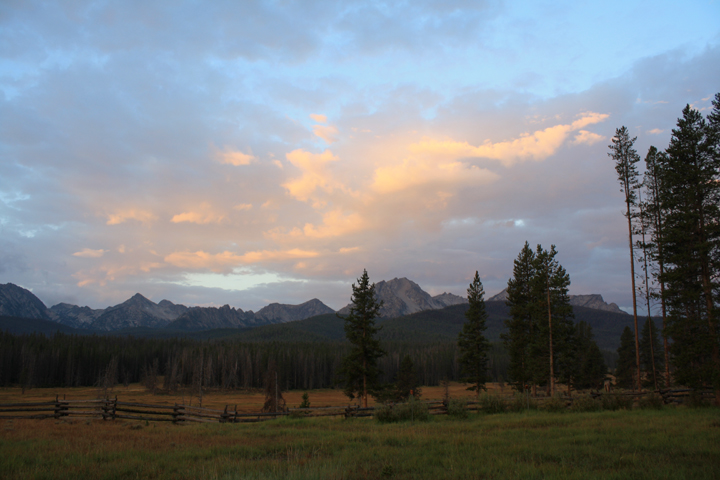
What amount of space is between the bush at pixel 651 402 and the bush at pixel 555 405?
13.7 ft

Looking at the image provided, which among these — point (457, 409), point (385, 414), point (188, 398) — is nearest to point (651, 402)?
point (457, 409)

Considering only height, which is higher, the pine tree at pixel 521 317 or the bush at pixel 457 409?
the pine tree at pixel 521 317

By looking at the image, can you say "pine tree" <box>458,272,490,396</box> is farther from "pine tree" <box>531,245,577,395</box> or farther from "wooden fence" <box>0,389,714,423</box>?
"wooden fence" <box>0,389,714,423</box>

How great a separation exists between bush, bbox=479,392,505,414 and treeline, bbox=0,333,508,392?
76277 millimetres

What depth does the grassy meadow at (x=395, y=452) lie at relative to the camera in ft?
29.3

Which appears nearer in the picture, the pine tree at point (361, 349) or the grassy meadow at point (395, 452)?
the grassy meadow at point (395, 452)

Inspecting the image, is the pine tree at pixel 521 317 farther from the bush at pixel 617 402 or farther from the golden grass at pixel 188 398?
the golden grass at pixel 188 398

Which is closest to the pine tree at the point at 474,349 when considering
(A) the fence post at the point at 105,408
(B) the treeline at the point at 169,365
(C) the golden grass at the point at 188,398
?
(C) the golden grass at the point at 188,398

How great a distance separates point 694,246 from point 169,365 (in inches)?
5226

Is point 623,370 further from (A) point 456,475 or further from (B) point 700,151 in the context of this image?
(A) point 456,475

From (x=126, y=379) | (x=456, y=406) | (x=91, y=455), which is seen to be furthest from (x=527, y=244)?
(x=126, y=379)

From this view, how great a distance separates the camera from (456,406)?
23328mm

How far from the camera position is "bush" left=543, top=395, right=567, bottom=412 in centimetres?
2367

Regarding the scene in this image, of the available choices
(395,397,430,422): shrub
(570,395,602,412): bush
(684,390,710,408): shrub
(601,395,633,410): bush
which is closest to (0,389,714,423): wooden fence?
(601,395,633,410): bush
